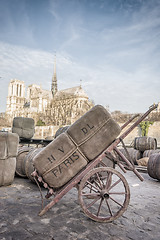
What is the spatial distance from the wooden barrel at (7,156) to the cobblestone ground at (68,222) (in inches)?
40.5

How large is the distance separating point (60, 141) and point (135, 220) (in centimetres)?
185

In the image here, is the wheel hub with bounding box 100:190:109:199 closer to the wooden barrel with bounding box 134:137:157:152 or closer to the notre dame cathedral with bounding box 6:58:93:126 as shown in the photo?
the wooden barrel with bounding box 134:137:157:152

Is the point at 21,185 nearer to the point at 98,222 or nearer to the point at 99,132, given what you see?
the point at 98,222

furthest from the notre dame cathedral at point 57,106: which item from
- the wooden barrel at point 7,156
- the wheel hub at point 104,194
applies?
the wheel hub at point 104,194

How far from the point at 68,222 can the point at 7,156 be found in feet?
10.1

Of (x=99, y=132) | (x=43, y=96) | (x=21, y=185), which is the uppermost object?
(x=43, y=96)

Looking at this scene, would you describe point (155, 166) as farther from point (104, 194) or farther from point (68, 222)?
point (68, 222)

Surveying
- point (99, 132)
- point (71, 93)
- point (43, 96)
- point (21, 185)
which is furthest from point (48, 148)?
point (43, 96)

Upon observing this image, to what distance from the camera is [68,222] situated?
3.05 m

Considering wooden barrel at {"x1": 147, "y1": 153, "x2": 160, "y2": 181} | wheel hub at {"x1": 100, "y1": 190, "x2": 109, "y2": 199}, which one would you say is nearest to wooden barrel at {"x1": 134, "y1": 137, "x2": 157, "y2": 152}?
wooden barrel at {"x1": 147, "y1": 153, "x2": 160, "y2": 181}

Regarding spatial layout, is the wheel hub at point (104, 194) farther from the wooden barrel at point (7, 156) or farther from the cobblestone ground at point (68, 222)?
the wooden barrel at point (7, 156)

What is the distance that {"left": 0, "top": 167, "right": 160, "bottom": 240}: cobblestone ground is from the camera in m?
2.65

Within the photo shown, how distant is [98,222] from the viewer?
10.1 feet

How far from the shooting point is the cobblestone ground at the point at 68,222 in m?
2.65
